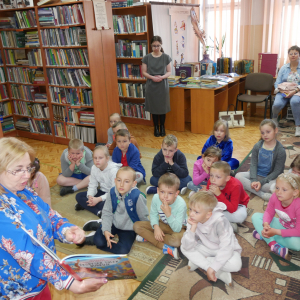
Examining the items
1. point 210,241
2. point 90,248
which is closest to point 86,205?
point 90,248

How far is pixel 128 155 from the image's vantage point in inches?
141

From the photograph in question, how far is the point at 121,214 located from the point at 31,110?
3719 millimetres

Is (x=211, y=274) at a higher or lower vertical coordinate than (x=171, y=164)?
lower

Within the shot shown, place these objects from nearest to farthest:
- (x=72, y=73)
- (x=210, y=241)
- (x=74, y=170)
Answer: (x=210, y=241), (x=74, y=170), (x=72, y=73)

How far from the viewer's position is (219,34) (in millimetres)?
6602

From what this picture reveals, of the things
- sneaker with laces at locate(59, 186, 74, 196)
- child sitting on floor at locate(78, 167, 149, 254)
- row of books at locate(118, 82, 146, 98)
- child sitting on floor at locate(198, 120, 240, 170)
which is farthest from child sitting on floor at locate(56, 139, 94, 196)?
row of books at locate(118, 82, 146, 98)

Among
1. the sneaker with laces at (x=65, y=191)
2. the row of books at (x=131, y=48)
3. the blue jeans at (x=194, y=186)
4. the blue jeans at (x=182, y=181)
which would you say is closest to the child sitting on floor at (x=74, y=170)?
the sneaker with laces at (x=65, y=191)

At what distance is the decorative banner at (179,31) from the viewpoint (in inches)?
226

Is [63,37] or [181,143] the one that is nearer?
[63,37]

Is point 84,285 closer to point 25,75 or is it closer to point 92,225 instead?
point 92,225

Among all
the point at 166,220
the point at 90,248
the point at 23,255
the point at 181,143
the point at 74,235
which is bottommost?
the point at 181,143

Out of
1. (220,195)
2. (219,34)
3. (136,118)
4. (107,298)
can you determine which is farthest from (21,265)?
(219,34)

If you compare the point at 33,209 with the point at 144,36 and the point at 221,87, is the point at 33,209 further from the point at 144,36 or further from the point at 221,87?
the point at 144,36

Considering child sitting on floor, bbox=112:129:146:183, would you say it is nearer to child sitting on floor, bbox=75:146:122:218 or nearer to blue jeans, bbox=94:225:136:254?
child sitting on floor, bbox=75:146:122:218
